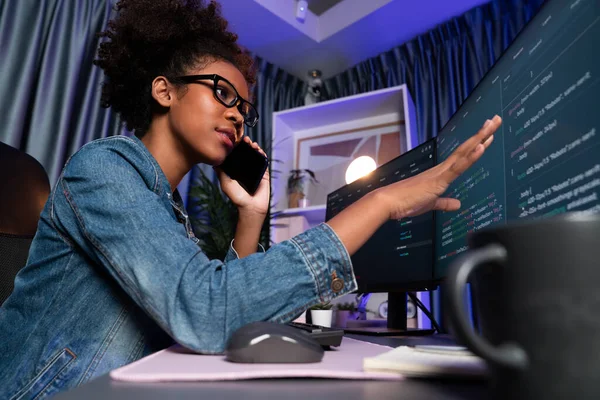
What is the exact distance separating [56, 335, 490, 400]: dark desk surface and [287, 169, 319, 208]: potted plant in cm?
232

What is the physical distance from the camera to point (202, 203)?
7.88ft

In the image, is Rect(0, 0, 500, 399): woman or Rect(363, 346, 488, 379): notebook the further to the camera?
Rect(0, 0, 500, 399): woman

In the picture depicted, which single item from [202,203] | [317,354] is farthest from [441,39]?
[317,354]

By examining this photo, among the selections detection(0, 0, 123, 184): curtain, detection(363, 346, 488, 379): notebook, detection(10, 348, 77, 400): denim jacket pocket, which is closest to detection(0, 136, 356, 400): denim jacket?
detection(10, 348, 77, 400): denim jacket pocket

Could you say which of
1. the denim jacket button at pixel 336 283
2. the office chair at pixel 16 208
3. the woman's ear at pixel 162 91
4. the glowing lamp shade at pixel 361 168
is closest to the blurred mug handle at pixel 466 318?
the denim jacket button at pixel 336 283

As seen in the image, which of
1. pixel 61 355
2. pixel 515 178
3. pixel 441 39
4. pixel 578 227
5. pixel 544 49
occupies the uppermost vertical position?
pixel 441 39

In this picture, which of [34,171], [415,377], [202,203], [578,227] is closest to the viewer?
[578,227]

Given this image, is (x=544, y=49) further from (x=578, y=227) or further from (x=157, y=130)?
(x=157, y=130)

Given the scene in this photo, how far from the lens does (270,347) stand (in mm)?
438

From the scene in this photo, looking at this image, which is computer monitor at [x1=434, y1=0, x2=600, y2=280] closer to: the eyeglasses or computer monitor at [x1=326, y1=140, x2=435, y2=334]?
computer monitor at [x1=326, y1=140, x2=435, y2=334]

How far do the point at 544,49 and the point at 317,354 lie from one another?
1.61 feet

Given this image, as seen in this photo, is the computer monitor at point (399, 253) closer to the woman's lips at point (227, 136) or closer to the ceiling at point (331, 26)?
the woman's lips at point (227, 136)

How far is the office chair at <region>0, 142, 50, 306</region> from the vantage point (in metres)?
1.03

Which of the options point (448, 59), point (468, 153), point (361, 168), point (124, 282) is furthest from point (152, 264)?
point (448, 59)
